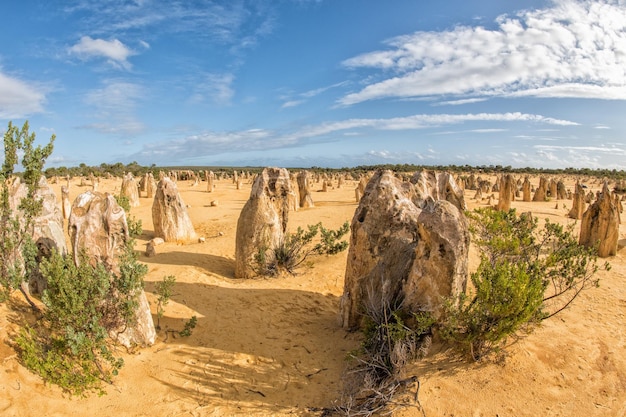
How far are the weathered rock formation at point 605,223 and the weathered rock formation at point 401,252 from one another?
6439mm

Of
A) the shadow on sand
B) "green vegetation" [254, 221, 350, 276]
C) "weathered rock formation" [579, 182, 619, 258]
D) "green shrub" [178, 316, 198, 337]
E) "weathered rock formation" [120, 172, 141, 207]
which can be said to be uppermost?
"weathered rock formation" [120, 172, 141, 207]

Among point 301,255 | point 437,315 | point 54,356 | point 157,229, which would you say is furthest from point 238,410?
point 157,229

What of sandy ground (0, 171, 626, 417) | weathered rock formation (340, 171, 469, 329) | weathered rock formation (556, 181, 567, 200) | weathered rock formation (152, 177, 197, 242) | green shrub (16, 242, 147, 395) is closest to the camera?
sandy ground (0, 171, 626, 417)

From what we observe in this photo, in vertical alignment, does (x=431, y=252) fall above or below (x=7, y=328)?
above

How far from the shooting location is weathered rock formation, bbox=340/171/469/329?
4293 mm

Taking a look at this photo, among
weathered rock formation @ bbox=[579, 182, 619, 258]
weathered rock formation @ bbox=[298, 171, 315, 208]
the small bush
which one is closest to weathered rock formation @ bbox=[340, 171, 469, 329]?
the small bush

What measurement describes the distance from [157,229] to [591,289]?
11.2m

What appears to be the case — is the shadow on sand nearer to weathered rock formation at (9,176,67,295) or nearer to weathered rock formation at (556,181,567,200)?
weathered rock formation at (9,176,67,295)

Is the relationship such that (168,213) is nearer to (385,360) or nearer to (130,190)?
(130,190)

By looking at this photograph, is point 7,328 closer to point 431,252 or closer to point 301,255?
point 431,252

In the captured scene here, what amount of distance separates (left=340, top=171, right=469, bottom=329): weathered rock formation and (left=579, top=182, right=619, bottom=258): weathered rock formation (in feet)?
21.1

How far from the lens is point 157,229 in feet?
39.2

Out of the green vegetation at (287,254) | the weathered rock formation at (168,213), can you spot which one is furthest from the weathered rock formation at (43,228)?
the weathered rock formation at (168,213)

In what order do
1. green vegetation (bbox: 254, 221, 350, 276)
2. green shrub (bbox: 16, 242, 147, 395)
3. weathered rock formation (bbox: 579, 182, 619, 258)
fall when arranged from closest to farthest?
green shrub (bbox: 16, 242, 147, 395) → green vegetation (bbox: 254, 221, 350, 276) → weathered rock formation (bbox: 579, 182, 619, 258)
